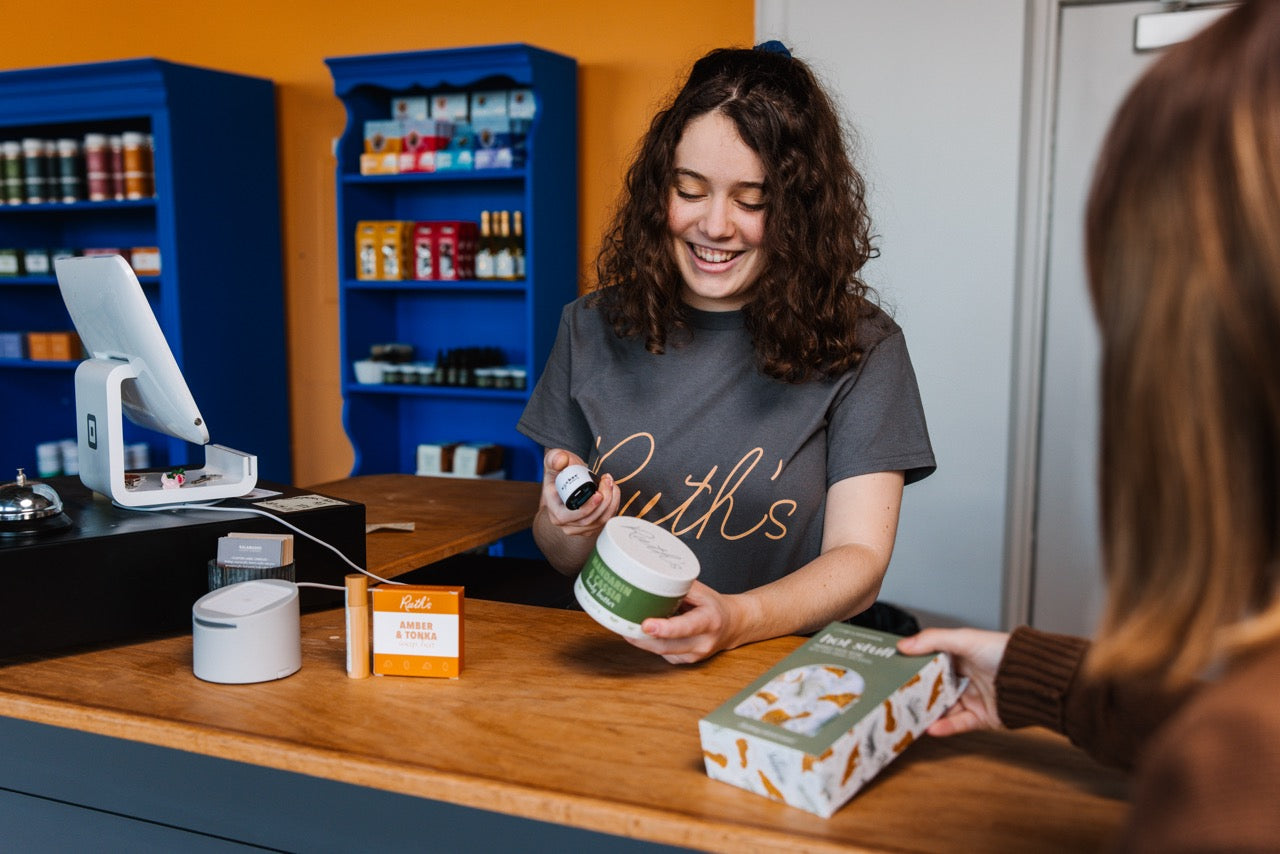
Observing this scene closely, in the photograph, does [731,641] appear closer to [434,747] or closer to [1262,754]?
[434,747]

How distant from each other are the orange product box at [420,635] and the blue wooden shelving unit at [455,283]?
8.40 ft

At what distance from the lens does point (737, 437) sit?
1.76 metres

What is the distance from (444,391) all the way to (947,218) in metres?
1.91

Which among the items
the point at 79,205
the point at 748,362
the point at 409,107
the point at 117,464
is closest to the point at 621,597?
the point at 748,362

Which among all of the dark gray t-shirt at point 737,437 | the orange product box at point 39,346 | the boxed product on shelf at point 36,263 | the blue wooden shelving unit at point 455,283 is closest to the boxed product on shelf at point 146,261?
the boxed product on shelf at point 36,263

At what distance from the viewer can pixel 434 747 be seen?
110 centimetres

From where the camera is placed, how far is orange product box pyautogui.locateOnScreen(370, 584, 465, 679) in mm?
1308

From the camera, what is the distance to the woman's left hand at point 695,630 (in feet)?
4.07

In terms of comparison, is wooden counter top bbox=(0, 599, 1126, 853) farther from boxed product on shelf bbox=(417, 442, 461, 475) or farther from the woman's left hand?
boxed product on shelf bbox=(417, 442, 461, 475)

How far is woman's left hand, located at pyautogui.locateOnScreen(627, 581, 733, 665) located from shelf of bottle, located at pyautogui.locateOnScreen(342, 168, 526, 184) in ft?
8.94

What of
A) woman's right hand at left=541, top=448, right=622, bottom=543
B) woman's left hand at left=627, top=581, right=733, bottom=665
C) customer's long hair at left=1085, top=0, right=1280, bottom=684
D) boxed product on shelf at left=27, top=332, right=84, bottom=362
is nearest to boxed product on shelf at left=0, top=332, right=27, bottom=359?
boxed product on shelf at left=27, top=332, right=84, bottom=362

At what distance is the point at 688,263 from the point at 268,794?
39.3 inches

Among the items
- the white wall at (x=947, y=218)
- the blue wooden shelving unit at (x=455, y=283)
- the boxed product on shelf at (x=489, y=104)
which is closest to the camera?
the white wall at (x=947, y=218)

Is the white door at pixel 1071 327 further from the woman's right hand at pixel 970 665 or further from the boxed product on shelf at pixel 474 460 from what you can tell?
the woman's right hand at pixel 970 665
